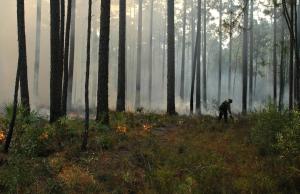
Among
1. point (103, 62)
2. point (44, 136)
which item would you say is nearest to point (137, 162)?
point (44, 136)

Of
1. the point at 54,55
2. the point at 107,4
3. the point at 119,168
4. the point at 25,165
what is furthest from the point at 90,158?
the point at 107,4

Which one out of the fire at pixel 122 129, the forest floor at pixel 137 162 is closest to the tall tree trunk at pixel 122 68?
the forest floor at pixel 137 162

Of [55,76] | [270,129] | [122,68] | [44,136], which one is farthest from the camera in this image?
[122,68]

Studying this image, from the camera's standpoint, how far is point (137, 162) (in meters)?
12.5

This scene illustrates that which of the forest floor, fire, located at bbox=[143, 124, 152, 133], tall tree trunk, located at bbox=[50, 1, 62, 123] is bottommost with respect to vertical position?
the forest floor

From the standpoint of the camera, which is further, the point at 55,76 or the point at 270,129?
the point at 55,76

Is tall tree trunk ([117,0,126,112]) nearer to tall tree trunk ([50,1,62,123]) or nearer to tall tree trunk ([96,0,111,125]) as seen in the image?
tall tree trunk ([96,0,111,125])

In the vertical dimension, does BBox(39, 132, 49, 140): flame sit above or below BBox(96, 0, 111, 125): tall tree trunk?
below

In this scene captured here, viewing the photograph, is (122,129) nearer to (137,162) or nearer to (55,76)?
(55,76)

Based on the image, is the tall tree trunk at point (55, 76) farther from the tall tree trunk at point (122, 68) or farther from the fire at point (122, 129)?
the tall tree trunk at point (122, 68)

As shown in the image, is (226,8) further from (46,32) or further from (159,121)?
(159,121)

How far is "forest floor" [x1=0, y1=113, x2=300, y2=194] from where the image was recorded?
33.7ft

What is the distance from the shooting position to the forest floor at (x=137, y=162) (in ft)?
33.7

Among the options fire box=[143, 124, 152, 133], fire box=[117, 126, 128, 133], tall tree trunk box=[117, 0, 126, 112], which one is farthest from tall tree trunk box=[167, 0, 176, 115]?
fire box=[117, 126, 128, 133]
